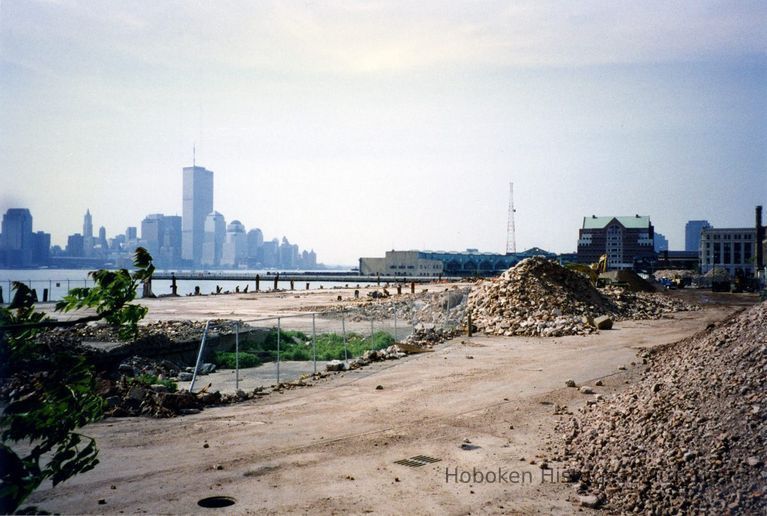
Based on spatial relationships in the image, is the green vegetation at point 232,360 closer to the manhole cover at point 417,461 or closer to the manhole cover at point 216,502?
the manhole cover at point 417,461

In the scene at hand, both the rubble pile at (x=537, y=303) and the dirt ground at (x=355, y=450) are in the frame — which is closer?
the dirt ground at (x=355, y=450)

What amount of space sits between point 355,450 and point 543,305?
2434cm

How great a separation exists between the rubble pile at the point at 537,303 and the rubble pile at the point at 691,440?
1943 centimetres

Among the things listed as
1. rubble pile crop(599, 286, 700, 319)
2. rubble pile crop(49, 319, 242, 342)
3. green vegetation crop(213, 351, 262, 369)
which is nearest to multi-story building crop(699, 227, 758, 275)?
rubble pile crop(599, 286, 700, 319)

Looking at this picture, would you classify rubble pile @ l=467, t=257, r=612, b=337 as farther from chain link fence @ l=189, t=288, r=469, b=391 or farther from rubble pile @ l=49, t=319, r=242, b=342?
rubble pile @ l=49, t=319, r=242, b=342

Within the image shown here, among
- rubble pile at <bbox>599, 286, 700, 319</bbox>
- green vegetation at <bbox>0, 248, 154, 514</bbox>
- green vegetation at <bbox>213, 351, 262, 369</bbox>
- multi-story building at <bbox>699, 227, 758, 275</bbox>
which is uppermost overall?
multi-story building at <bbox>699, 227, 758, 275</bbox>

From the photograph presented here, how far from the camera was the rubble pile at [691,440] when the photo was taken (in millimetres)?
7984

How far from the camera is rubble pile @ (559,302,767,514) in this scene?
314 inches

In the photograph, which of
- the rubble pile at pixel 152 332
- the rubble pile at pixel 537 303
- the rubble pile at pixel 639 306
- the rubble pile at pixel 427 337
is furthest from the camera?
the rubble pile at pixel 639 306

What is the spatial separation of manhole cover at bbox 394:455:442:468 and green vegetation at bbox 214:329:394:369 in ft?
41.1

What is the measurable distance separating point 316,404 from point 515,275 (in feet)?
78.9

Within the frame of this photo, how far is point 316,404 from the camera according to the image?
15.8m

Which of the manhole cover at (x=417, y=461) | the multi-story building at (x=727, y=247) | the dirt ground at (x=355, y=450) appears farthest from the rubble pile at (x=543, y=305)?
the multi-story building at (x=727, y=247)

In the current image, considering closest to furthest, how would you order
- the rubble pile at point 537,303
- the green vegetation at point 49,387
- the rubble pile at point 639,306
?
the green vegetation at point 49,387
the rubble pile at point 537,303
the rubble pile at point 639,306
